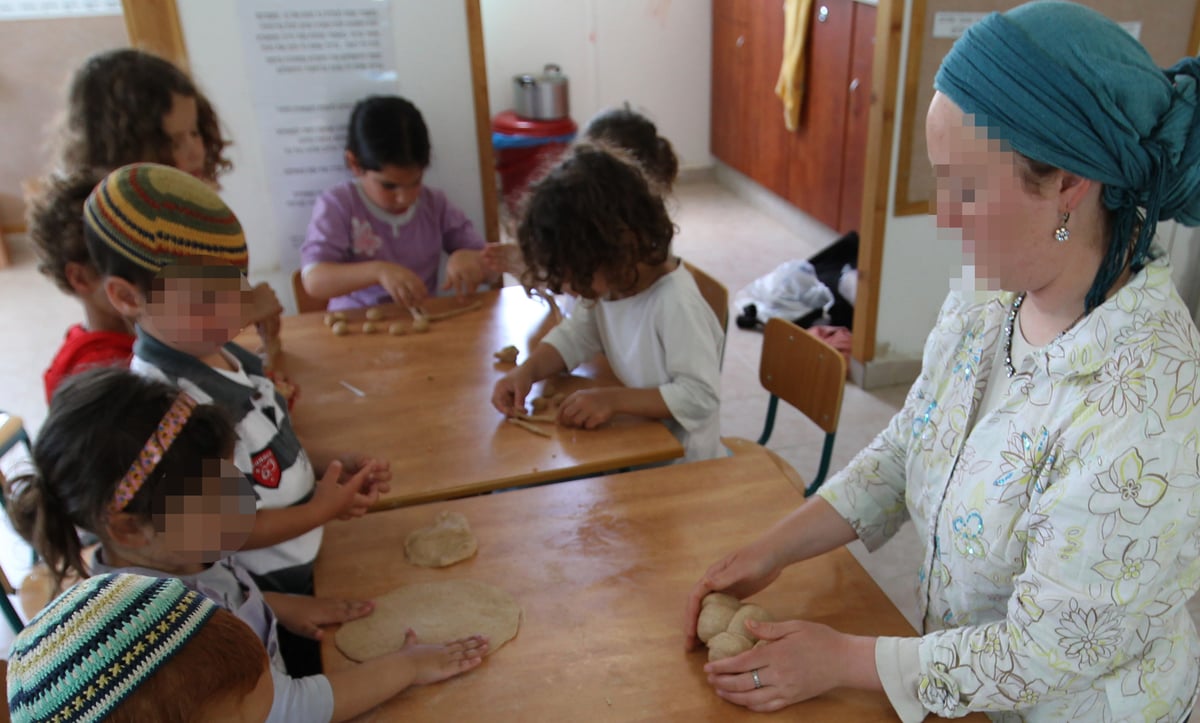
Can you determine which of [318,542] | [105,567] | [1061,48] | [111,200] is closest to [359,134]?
[111,200]

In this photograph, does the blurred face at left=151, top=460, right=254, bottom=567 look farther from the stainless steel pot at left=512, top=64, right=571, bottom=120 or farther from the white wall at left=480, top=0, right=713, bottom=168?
the white wall at left=480, top=0, right=713, bottom=168

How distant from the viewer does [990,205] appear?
34.1 inches

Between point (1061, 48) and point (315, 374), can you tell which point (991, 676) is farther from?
point (315, 374)

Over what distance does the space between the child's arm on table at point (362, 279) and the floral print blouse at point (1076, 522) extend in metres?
1.48

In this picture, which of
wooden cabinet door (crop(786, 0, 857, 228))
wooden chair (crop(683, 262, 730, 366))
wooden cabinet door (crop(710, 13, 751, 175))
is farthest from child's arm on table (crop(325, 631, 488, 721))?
wooden cabinet door (crop(710, 13, 751, 175))

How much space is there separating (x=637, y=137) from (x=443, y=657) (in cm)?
171

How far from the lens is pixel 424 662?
106 cm

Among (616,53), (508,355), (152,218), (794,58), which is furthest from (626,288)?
(616,53)

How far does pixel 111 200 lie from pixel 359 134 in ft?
3.95

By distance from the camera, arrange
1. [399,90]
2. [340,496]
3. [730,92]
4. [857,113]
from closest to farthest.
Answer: [340,496]
[399,90]
[857,113]
[730,92]

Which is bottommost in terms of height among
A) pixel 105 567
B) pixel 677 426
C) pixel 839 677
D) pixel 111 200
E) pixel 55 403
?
pixel 677 426

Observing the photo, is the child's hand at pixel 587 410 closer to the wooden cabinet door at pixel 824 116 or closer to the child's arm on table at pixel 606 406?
the child's arm on table at pixel 606 406

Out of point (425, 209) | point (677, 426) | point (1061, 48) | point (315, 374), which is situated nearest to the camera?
point (1061, 48)

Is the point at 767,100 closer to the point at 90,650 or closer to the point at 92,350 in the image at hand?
the point at 92,350
